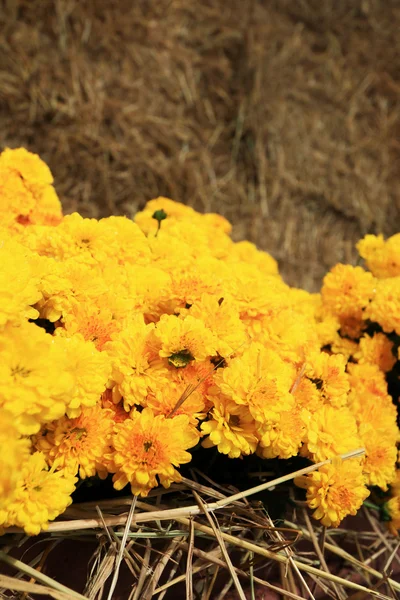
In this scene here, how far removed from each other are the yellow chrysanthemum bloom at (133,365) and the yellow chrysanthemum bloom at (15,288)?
0.34 ft

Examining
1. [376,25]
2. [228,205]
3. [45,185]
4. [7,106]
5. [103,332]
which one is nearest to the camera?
[103,332]

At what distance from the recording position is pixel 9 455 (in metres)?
0.44

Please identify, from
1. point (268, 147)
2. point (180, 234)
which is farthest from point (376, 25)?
point (180, 234)

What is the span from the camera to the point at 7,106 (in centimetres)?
168

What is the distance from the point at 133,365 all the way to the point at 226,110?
1578mm

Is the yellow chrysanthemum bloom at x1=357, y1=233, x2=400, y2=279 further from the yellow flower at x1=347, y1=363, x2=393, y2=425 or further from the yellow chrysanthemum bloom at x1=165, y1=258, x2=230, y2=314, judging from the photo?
the yellow chrysanthemum bloom at x1=165, y1=258, x2=230, y2=314

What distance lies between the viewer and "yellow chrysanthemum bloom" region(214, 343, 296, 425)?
22.9 inches

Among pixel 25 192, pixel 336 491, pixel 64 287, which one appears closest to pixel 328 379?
pixel 336 491

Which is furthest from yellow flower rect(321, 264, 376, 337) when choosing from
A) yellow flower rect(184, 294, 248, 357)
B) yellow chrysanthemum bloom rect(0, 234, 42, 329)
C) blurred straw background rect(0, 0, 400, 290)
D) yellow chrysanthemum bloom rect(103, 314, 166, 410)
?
blurred straw background rect(0, 0, 400, 290)

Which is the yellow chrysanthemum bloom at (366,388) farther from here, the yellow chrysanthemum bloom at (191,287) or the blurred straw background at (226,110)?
the blurred straw background at (226,110)

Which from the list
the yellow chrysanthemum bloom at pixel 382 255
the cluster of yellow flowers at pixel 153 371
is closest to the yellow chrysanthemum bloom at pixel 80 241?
the cluster of yellow flowers at pixel 153 371

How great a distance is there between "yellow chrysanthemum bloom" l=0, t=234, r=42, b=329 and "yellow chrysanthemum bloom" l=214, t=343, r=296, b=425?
225 mm

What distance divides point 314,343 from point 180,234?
0.29 m

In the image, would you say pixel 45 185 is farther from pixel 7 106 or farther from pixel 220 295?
pixel 7 106
